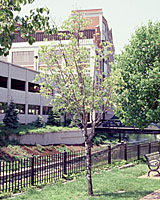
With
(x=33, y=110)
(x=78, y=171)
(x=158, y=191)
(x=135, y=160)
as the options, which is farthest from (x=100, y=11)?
(x=158, y=191)

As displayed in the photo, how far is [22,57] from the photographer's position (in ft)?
194

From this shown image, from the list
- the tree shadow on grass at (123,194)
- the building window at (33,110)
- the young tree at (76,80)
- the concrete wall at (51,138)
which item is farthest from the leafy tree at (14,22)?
the building window at (33,110)

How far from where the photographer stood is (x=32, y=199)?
10.7m

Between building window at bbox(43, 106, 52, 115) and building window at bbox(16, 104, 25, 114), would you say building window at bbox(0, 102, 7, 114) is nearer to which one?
building window at bbox(16, 104, 25, 114)

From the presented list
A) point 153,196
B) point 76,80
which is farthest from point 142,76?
point 153,196

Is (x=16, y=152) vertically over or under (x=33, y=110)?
under

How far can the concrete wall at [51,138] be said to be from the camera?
2919cm

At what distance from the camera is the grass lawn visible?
1094 centimetres

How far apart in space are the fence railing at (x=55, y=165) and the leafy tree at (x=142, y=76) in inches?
98.9

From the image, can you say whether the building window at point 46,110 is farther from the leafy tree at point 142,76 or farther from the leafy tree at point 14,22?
the leafy tree at point 14,22

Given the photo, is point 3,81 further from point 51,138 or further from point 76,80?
point 76,80

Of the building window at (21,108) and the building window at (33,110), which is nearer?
the building window at (21,108)

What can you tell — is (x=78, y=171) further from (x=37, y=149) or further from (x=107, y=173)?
(x=37, y=149)

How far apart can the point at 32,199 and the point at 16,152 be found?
46.7 ft
